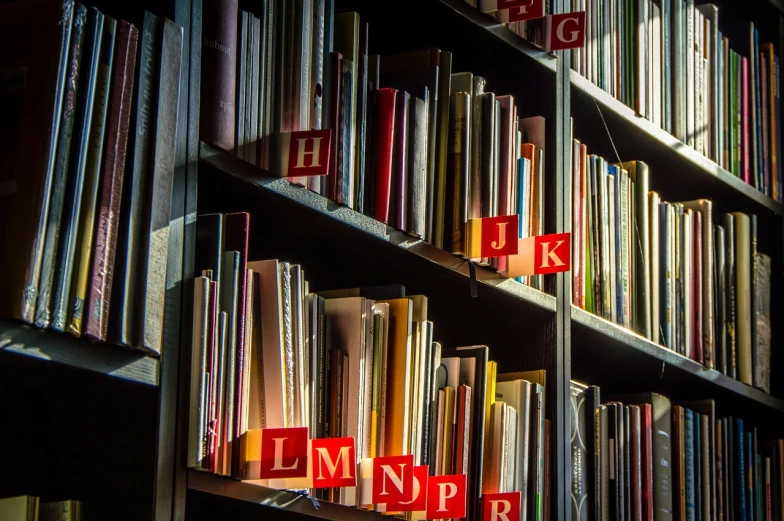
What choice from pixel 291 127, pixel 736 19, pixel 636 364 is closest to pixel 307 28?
pixel 291 127

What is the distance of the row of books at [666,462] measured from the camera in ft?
6.52

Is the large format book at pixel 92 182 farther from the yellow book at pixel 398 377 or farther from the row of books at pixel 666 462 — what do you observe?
the row of books at pixel 666 462

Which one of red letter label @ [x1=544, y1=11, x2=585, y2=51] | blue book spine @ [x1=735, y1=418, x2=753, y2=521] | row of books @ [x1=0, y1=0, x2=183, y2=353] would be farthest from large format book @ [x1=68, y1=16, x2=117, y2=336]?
blue book spine @ [x1=735, y1=418, x2=753, y2=521]

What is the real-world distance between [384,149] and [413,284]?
285 mm

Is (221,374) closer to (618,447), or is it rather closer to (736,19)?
Result: (618,447)

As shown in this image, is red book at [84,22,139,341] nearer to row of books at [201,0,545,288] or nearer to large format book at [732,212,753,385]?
Answer: row of books at [201,0,545,288]

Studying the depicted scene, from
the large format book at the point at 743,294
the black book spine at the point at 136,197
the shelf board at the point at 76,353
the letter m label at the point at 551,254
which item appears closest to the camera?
the shelf board at the point at 76,353

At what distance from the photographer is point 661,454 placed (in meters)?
2.16

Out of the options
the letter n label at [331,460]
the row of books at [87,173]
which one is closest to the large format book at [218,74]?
the row of books at [87,173]

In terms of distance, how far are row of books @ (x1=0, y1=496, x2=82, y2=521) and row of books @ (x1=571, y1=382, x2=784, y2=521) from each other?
0.93 meters

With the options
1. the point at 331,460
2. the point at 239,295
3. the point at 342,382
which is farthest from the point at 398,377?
the point at 239,295

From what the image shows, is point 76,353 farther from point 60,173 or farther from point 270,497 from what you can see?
point 270,497

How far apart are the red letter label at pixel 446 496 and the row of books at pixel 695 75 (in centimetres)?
78

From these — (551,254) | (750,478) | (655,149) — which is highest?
(655,149)
